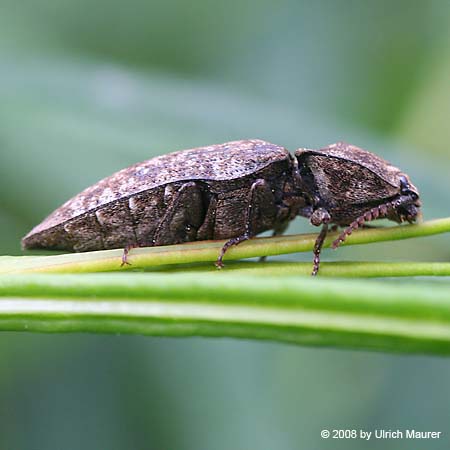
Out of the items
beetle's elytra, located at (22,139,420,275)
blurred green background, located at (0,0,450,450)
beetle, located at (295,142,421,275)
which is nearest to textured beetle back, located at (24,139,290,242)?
beetle's elytra, located at (22,139,420,275)

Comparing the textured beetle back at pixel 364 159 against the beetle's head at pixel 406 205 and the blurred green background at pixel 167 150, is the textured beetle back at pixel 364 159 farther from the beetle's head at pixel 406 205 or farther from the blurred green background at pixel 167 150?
the blurred green background at pixel 167 150

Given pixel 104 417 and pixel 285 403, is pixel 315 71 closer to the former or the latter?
pixel 285 403

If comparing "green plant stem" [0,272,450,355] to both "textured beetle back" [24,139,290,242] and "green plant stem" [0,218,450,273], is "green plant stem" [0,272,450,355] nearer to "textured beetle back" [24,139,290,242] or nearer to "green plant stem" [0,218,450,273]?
"green plant stem" [0,218,450,273]

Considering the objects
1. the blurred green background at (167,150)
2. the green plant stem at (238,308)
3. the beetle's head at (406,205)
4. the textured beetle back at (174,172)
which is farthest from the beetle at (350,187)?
the green plant stem at (238,308)

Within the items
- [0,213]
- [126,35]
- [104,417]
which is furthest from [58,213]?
[126,35]

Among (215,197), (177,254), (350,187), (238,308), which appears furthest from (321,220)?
(238,308)
